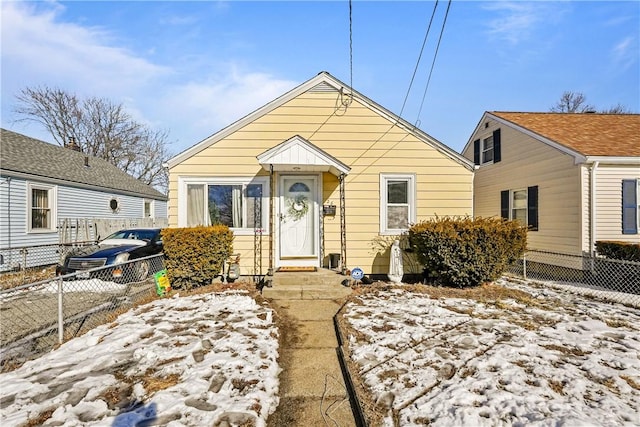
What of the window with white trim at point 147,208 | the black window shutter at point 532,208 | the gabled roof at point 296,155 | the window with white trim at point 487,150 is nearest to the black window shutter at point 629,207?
the black window shutter at point 532,208

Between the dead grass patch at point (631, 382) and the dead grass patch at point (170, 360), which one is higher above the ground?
the dead grass patch at point (631, 382)

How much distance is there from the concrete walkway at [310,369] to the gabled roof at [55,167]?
11.3m

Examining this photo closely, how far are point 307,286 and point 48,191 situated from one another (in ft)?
39.2

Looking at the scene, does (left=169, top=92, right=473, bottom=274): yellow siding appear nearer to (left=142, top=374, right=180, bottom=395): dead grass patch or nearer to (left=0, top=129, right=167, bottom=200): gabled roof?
(left=142, top=374, right=180, bottom=395): dead grass patch

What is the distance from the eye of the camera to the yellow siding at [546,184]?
8.71m

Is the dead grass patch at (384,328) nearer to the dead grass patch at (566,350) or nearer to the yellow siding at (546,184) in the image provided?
the dead grass patch at (566,350)

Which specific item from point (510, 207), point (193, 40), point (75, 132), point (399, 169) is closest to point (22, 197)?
point (193, 40)

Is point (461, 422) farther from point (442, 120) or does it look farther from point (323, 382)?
point (442, 120)

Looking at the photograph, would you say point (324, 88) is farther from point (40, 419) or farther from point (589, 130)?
point (589, 130)

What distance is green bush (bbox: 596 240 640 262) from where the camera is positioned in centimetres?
779

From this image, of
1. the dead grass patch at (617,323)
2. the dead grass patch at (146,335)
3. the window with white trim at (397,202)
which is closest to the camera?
the dead grass patch at (146,335)

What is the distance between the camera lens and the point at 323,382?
322 centimetres

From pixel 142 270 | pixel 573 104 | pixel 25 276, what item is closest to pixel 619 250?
pixel 142 270

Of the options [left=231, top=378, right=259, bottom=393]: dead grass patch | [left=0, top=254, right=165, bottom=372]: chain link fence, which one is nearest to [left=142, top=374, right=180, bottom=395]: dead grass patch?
[left=231, top=378, right=259, bottom=393]: dead grass patch
